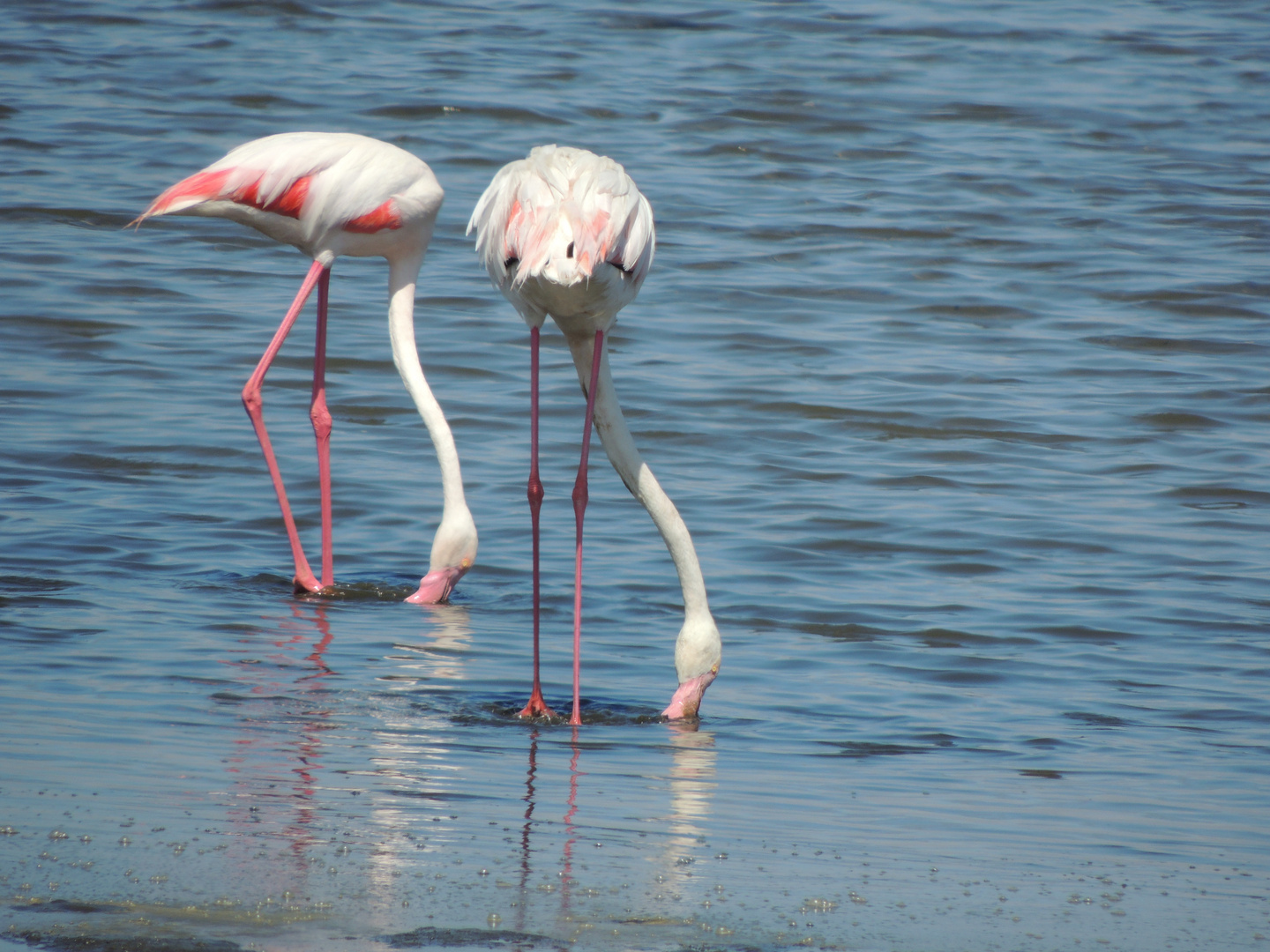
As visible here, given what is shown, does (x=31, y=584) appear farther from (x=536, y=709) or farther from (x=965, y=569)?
(x=965, y=569)

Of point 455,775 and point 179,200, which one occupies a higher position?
point 179,200

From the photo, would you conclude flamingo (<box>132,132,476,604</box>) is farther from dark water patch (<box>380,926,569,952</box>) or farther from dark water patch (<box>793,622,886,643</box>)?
dark water patch (<box>380,926,569,952</box>)

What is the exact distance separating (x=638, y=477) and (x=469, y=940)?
287 centimetres

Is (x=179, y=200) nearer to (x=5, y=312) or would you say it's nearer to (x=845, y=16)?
(x=5, y=312)

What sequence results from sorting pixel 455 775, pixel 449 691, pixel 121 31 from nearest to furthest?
pixel 455 775 < pixel 449 691 < pixel 121 31

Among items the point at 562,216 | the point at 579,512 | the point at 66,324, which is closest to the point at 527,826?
the point at 562,216

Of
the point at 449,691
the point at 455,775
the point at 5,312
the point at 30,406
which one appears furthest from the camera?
the point at 5,312

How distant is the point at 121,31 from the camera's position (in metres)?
20.3

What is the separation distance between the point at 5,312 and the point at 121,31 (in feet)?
33.3

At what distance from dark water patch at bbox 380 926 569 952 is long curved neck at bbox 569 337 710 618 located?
8.73ft

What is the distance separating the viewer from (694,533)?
26.3ft

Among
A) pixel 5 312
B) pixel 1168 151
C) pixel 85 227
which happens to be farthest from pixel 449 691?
pixel 1168 151

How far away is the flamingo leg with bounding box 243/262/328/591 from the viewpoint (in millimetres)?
7148

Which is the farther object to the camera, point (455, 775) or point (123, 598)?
point (123, 598)
